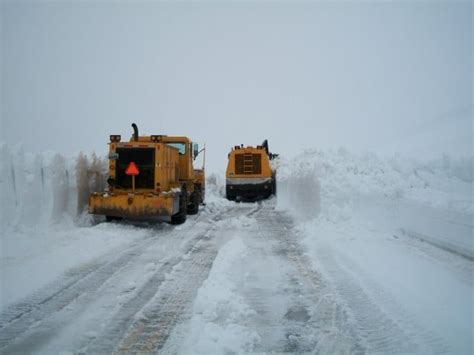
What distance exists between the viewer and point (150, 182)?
38.5 ft

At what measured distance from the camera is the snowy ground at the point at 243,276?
365cm

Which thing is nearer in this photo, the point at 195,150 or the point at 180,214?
the point at 180,214

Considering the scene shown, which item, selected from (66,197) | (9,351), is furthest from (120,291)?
(66,197)

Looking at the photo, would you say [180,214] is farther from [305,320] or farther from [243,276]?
[305,320]

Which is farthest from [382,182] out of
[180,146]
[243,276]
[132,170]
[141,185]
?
[180,146]

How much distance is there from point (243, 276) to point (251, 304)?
1.21 metres

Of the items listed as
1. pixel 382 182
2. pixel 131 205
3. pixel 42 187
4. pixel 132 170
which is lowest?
Answer: pixel 131 205

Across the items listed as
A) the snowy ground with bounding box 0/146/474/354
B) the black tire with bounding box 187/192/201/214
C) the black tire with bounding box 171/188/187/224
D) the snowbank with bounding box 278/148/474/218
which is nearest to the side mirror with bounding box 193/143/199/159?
the black tire with bounding box 187/192/201/214

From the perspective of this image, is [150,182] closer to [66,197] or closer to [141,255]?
[66,197]

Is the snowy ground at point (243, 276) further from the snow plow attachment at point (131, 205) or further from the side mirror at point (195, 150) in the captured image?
the side mirror at point (195, 150)

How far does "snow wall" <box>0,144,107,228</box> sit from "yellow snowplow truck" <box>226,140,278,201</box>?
12196 millimetres

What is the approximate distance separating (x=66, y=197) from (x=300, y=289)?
27.2 ft

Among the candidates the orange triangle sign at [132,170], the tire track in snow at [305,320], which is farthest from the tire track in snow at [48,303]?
the orange triangle sign at [132,170]

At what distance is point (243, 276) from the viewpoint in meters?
5.71
